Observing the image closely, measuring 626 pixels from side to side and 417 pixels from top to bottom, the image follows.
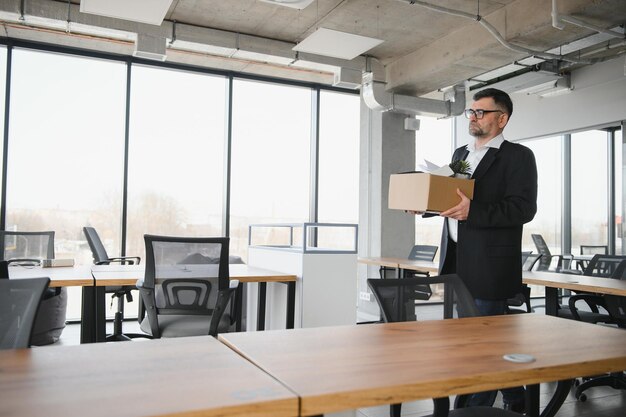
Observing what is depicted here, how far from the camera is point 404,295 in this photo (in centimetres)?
194

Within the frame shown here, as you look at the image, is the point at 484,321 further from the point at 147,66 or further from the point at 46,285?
the point at 147,66

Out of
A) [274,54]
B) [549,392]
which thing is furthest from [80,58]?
[549,392]

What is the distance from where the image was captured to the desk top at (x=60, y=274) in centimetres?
317

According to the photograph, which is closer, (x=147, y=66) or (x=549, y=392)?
(x=549, y=392)

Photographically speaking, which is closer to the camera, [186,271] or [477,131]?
[477,131]

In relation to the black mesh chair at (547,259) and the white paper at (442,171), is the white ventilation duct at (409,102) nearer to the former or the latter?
the black mesh chair at (547,259)

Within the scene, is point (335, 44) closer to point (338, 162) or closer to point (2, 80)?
point (338, 162)

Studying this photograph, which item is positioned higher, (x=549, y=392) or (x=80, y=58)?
(x=80, y=58)

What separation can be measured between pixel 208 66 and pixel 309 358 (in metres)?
6.11

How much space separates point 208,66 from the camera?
6.83 metres

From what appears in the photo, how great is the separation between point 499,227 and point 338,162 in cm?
541

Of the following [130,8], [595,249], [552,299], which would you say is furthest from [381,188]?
[130,8]

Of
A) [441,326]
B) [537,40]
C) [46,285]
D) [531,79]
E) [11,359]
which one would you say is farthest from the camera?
[531,79]

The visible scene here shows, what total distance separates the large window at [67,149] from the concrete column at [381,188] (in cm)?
317
